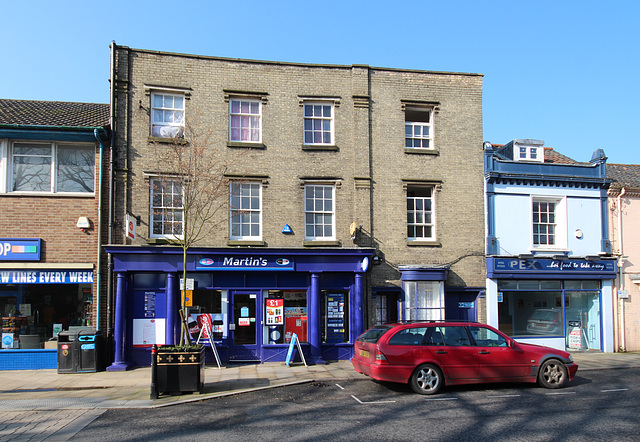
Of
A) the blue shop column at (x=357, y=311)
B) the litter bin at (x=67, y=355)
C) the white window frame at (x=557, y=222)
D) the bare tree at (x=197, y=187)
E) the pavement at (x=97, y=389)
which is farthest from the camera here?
the white window frame at (x=557, y=222)

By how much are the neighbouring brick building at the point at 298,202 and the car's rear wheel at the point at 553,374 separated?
4.96m

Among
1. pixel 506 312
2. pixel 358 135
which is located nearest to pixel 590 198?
pixel 506 312

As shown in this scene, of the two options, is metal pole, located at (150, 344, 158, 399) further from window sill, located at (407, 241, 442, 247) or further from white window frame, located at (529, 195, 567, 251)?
white window frame, located at (529, 195, 567, 251)

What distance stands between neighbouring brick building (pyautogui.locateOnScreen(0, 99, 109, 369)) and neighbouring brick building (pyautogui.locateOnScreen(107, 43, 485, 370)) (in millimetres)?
794

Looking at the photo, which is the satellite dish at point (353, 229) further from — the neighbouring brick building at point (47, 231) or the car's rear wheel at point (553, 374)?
the neighbouring brick building at point (47, 231)

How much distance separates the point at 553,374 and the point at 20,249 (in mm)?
14078

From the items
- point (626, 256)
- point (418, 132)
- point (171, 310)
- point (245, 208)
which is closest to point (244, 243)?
point (245, 208)

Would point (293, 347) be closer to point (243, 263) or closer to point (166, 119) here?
point (243, 263)

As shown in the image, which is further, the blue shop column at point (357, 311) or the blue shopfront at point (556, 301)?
the blue shopfront at point (556, 301)

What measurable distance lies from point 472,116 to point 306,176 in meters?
6.22

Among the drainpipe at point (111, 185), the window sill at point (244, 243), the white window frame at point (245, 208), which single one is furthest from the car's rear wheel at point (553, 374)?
the drainpipe at point (111, 185)

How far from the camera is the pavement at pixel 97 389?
8125mm

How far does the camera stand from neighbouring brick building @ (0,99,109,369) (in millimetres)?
13625

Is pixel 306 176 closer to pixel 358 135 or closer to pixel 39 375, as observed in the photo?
pixel 358 135
